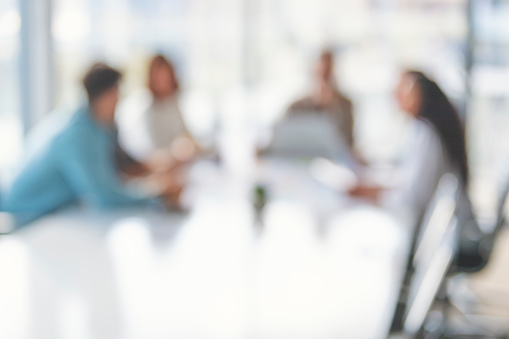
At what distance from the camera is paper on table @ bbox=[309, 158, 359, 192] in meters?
3.24

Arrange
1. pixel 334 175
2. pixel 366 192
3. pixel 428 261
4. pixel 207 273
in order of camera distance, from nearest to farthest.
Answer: pixel 428 261, pixel 207 273, pixel 366 192, pixel 334 175

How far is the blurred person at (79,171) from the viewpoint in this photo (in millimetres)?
2775

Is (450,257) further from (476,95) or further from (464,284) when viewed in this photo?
(476,95)

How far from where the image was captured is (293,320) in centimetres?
174

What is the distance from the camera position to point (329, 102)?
4879mm

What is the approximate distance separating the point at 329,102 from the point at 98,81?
2.40 metres

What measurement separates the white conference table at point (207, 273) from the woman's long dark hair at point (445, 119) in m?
0.40

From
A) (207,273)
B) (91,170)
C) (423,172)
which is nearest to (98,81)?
(91,170)

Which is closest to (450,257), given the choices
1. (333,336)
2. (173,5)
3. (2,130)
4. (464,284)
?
(333,336)

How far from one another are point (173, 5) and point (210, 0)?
48cm

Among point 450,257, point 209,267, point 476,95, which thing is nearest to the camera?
point 450,257

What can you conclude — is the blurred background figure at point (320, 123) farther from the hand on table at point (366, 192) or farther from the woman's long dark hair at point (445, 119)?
the woman's long dark hair at point (445, 119)

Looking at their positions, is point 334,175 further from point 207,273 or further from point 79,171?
point 207,273

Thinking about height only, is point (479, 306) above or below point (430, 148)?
below
